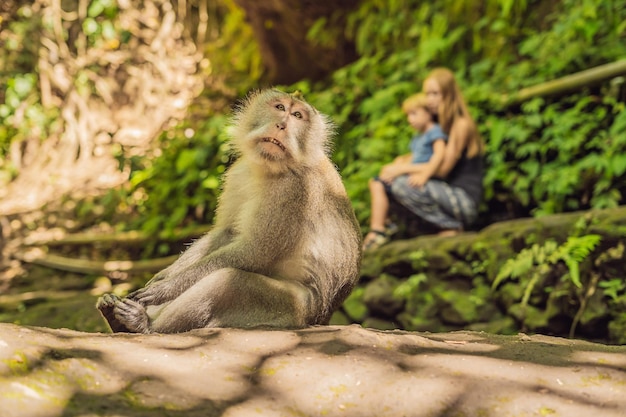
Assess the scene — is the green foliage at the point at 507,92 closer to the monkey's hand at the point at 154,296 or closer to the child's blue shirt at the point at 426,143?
the child's blue shirt at the point at 426,143

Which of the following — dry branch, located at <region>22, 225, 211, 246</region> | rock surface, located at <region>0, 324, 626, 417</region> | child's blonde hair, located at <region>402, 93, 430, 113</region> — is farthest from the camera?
dry branch, located at <region>22, 225, 211, 246</region>

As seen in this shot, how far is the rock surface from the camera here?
1.90 metres

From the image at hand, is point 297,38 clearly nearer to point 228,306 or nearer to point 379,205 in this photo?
point 379,205

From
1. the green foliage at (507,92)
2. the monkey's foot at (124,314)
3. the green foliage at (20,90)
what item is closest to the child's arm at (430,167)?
the green foliage at (507,92)

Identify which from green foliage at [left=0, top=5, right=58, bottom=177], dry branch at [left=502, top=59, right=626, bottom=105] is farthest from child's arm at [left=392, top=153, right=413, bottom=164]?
green foliage at [left=0, top=5, right=58, bottom=177]

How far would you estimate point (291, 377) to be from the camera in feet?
7.18

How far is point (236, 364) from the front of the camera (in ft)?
7.52

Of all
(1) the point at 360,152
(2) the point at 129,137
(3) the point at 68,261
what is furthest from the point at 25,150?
(1) the point at 360,152

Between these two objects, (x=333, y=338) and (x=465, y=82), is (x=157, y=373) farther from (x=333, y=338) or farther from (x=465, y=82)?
(x=465, y=82)

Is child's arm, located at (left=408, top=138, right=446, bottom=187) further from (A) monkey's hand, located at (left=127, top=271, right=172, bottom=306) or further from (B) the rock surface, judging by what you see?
(B) the rock surface

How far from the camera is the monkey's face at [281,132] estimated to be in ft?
11.6

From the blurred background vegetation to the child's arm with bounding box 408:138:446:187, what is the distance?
0.75 meters

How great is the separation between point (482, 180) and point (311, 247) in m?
3.16

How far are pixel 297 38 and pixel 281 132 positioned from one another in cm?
723
